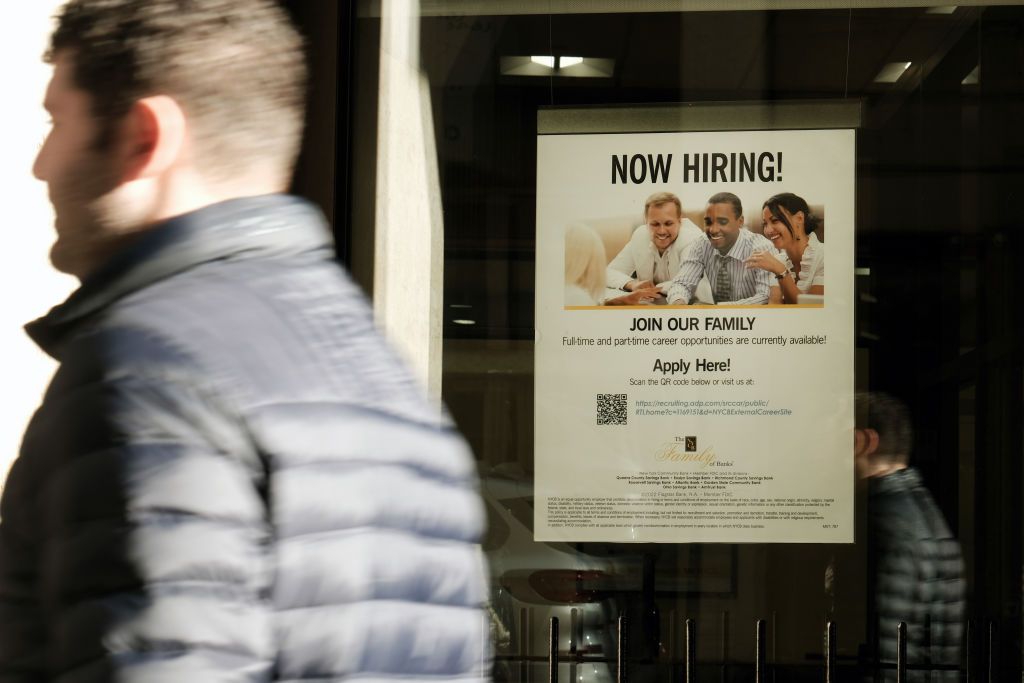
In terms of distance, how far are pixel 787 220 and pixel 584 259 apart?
575mm

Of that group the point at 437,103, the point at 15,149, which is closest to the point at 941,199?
the point at 437,103

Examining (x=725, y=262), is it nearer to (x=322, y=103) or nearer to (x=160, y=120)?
(x=322, y=103)

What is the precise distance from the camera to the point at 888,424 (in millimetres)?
3338

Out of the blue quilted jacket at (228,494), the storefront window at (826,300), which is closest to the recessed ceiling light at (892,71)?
the storefront window at (826,300)

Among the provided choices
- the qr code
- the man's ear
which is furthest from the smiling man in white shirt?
the man's ear

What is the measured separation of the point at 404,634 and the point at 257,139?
1014mm

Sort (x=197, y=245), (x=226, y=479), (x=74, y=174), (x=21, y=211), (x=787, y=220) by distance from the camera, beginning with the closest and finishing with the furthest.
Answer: (x=226, y=479) < (x=197, y=245) < (x=74, y=174) < (x=21, y=211) < (x=787, y=220)

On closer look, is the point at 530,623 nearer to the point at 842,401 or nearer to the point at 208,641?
the point at 842,401

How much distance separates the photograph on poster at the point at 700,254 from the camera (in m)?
3.41

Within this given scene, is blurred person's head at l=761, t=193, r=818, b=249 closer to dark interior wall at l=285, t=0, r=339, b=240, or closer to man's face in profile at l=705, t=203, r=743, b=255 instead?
man's face in profile at l=705, t=203, r=743, b=255

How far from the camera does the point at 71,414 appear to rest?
1.83m

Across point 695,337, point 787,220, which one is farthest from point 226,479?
point 787,220

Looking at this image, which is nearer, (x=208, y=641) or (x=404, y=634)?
(x=208, y=641)

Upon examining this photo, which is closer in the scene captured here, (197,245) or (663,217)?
(197,245)
